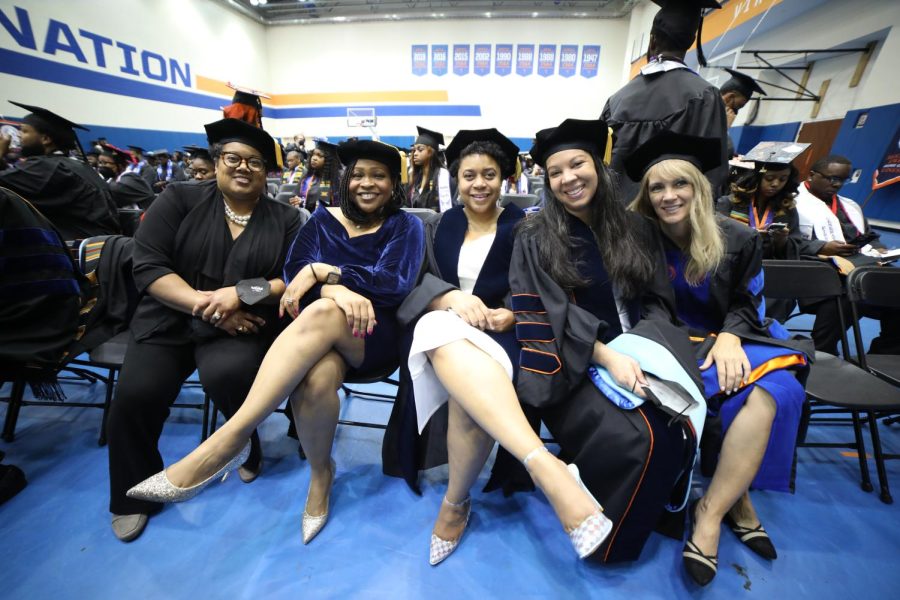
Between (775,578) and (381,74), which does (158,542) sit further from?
(381,74)

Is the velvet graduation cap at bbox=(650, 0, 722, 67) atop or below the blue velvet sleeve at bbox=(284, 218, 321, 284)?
atop

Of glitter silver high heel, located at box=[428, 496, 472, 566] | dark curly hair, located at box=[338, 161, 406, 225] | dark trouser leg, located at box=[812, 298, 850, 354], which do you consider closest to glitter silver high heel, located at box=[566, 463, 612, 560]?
glitter silver high heel, located at box=[428, 496, 472, 566]

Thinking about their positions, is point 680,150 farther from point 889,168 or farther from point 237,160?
point 889,168

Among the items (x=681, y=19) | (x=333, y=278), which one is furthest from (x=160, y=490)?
(x=681, y=19)

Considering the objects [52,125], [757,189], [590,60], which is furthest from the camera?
[590,60]

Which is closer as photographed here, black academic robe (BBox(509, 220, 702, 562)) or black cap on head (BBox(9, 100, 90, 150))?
black academic robe (BBox(509, 220, 702, 562))

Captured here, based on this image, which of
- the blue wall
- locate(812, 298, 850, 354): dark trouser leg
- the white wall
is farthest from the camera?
the white wall

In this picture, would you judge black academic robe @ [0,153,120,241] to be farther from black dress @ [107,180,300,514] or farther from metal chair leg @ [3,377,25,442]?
Answer: black dress @ [107,180,300,514]

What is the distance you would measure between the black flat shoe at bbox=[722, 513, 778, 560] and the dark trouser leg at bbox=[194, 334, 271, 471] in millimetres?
2212

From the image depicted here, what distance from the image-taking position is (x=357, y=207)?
1826 mm

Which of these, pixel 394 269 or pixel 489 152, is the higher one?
pixel 489 152

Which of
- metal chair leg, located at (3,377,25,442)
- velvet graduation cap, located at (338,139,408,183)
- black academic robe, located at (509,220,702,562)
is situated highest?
velvet graduation cap, located at (338,139,408,183)

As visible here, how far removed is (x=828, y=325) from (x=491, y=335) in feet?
9.65

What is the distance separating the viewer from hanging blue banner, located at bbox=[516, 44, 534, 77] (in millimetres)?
13633
